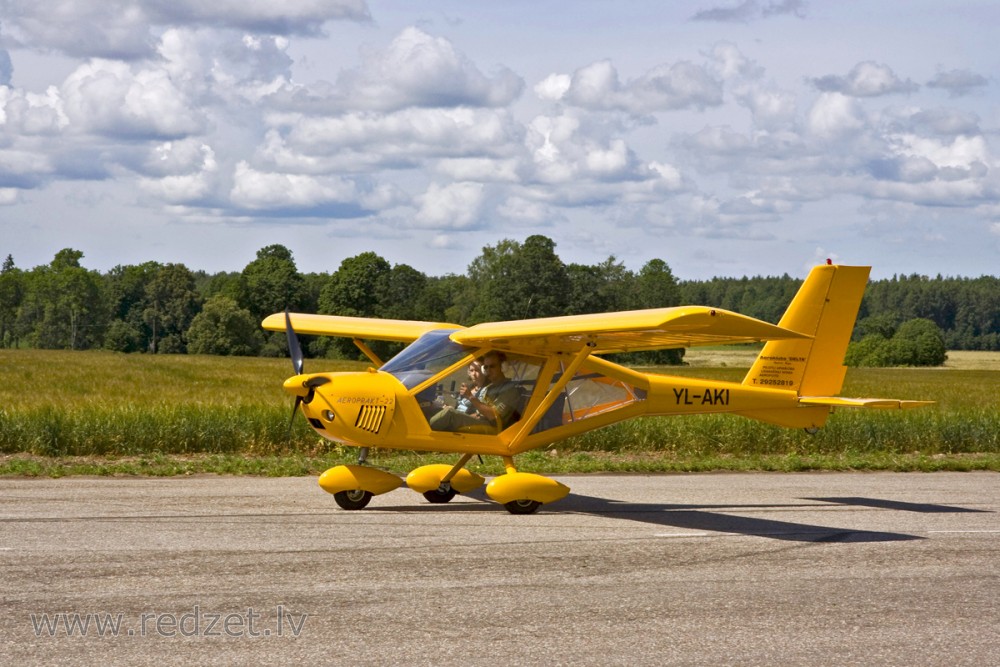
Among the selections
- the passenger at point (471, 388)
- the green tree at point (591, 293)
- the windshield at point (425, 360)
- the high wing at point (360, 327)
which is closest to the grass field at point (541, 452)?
the high wing at point (360, 327)

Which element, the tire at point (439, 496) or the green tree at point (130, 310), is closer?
the tire at point (439, 496)

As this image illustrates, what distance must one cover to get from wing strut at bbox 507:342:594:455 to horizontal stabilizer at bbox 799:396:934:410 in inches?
131

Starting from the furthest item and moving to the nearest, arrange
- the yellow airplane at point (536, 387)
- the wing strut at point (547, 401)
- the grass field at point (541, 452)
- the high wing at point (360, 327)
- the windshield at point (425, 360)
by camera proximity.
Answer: the grass field at point (541, 452), the high wing at point (360, 327), the wing strut at point (547, 401), the windshield at point (425, 360), the yellow airplane at point (536, 387)

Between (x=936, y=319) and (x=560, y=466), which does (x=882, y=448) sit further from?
(x=936, y=319)

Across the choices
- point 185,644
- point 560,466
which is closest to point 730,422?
point 560,466

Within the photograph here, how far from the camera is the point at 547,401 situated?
489 inches

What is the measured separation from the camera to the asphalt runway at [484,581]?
6957 mm

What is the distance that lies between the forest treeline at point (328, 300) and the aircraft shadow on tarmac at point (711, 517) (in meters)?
66.7

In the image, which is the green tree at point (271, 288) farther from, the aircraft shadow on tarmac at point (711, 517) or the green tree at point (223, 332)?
the aircraft shadow on tarmac at point (711, 517)

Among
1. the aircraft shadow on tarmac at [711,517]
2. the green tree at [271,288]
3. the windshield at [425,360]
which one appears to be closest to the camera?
the aircraft shadow on tarmac at [711,517]

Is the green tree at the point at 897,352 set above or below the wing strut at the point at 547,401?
above

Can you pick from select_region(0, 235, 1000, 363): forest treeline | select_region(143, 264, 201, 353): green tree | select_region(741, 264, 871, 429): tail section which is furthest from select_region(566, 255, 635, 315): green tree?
select_region(741, 264, 871, 429): tail section

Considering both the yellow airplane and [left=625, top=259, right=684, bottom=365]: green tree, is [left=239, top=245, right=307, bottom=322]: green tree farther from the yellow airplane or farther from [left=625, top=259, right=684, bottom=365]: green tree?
the yellow airplane

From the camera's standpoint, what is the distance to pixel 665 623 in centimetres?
759
